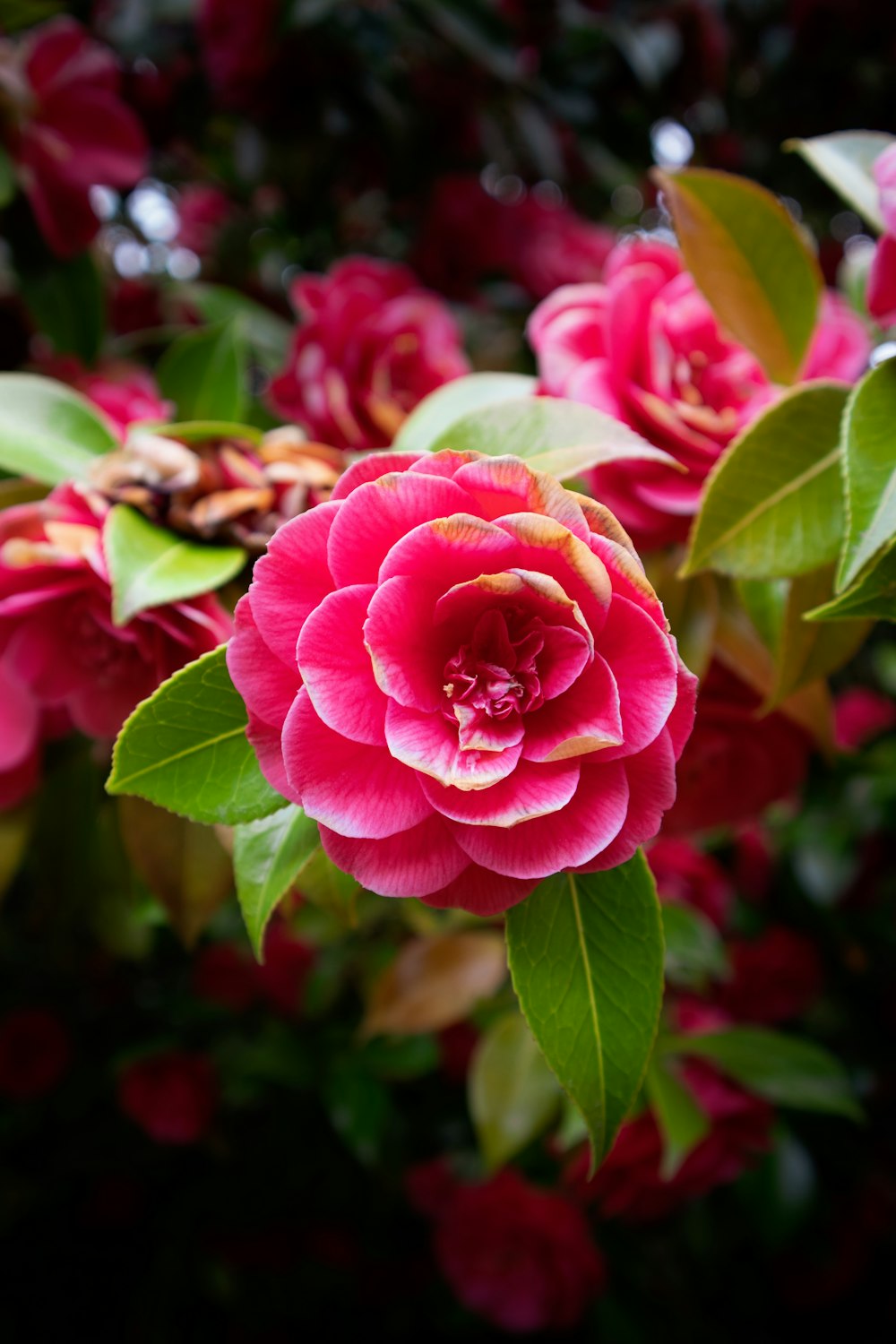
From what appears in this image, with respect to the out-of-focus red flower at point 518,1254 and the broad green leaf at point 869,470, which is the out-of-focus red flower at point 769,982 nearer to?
the out-of-focus red flower at point 518,1254

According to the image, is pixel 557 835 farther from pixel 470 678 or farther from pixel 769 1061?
pixel 769 1061

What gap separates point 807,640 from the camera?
51 cm

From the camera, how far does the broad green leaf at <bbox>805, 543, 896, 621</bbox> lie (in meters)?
0.38

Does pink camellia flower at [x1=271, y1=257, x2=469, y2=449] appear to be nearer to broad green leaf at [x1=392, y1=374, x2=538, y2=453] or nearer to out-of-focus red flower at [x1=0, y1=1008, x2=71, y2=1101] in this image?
broad green leaf at [x1=392, y1=374, x2=538, y2=453]

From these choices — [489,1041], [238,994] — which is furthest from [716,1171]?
[238,994]

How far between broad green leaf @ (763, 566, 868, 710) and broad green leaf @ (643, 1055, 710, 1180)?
375mm

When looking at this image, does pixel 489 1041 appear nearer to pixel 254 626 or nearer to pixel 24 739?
pixel 24 739

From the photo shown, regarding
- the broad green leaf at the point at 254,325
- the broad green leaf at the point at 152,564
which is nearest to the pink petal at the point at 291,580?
the broad green leaf at the point at 152,564

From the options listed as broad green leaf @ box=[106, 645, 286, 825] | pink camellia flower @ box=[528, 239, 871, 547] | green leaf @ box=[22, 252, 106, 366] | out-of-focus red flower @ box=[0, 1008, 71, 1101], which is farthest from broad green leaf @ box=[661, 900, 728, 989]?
out-of-focus red flower @ box=[0, 1008, 71, 1101]

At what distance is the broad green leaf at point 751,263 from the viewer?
540 millimetres

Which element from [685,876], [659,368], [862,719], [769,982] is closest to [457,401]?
[659,368]

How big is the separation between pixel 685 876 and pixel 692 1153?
245 mm

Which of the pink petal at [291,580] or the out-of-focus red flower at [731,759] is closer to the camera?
the pink petal at [291,580]

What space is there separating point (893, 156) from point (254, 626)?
1.09ft
